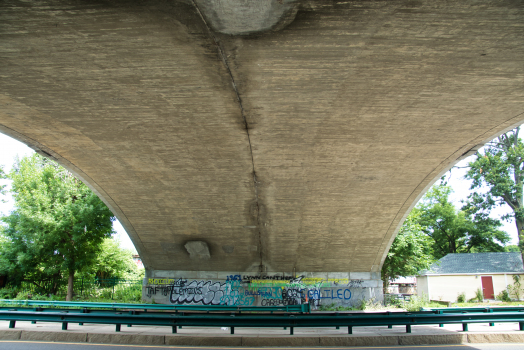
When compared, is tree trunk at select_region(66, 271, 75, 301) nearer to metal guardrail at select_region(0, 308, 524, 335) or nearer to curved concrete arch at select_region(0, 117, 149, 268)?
curved concrete arch at select_region(0, 117, 149, 268)

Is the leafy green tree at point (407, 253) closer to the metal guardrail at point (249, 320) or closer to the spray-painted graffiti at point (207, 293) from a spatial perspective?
the spray-painted graffiti at point (207, 293)

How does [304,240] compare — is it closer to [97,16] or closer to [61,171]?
[97,16]

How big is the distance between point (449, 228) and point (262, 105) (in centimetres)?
3819

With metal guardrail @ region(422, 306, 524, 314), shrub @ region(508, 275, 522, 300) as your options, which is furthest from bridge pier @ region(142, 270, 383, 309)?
shrub @ region(508, 275, 522, 300)

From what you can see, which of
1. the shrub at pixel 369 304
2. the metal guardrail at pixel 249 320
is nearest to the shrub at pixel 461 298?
the shrub at pixel 369 304

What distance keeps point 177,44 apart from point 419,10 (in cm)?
439

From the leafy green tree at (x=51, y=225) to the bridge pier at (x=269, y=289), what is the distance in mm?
4699

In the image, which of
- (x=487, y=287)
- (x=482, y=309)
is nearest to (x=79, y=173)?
(x=482, y=309)

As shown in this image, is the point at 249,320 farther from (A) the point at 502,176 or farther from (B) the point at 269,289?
(A) the point at 502,176

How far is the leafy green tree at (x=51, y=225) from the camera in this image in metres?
17.0

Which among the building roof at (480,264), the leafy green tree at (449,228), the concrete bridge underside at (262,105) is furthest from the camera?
the leafy green tree at (449,228)

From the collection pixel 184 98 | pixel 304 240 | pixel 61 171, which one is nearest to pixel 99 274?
pixel 61 171

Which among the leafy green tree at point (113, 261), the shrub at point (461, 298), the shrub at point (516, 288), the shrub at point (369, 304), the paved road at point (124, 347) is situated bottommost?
the shrub at point (461, 298)

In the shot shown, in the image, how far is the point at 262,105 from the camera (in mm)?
8648
